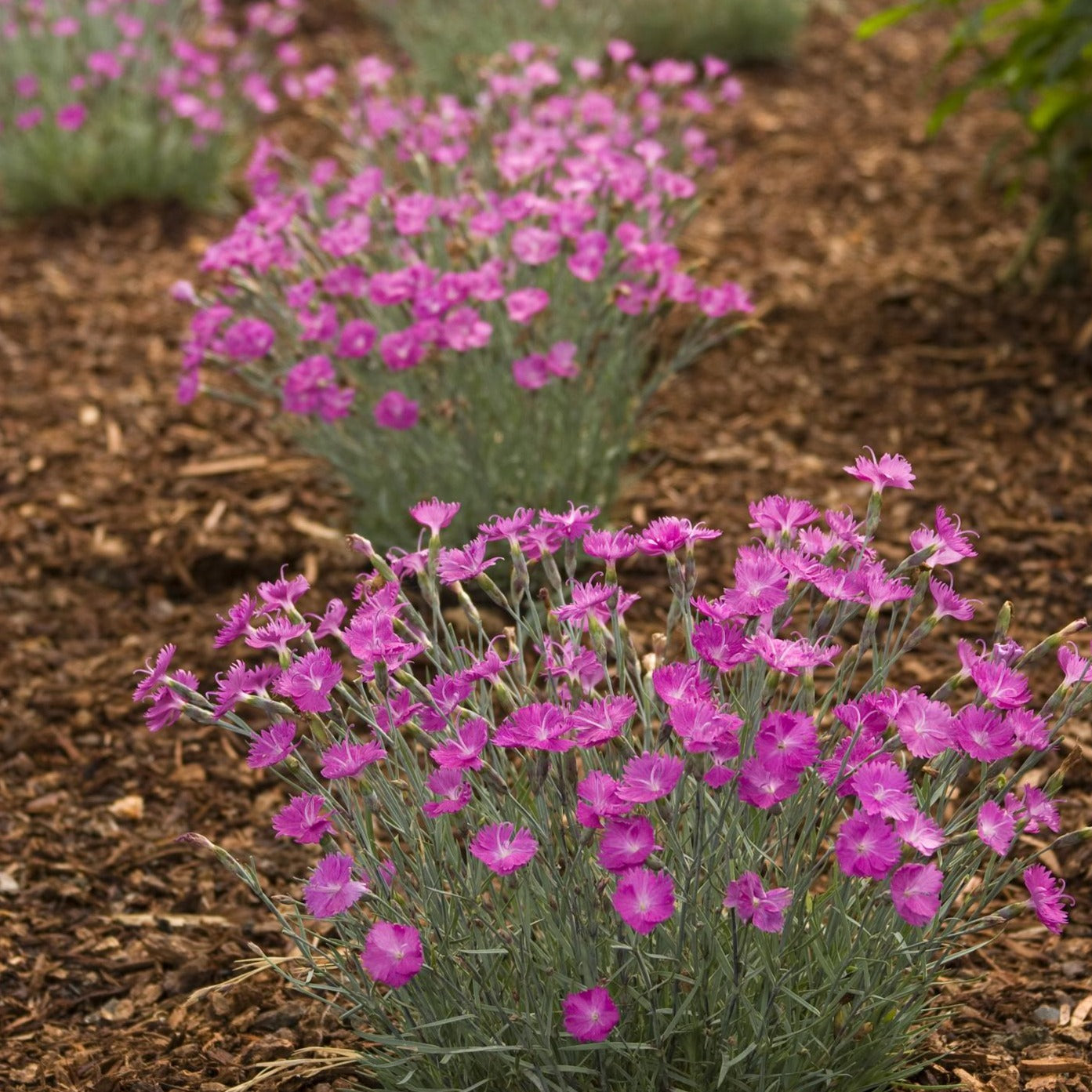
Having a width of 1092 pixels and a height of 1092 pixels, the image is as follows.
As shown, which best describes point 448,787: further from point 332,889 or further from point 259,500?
point 259,500

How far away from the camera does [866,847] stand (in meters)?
1.47

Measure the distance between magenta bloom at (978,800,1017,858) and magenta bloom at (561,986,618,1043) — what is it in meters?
0.44

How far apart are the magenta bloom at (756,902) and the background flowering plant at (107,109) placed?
174 inches

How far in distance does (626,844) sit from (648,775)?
0.24 feet

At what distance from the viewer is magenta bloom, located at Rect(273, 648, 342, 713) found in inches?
63.2

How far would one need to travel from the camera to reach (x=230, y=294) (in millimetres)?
3273

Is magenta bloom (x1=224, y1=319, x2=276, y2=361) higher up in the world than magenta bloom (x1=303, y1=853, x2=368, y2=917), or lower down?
lower down

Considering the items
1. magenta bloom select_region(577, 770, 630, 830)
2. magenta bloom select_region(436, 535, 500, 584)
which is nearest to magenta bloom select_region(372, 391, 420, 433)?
magenta bloom select_region(436, 535, 500, 584)

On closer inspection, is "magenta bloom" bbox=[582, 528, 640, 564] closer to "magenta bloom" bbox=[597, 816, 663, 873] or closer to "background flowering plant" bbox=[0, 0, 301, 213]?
"magenta bloom" bbox=[597, 816, 663, 873]

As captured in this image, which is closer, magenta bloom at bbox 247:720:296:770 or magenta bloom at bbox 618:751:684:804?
magenta bloom at bbox 618:751:684:804

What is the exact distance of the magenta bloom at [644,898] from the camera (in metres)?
1.46

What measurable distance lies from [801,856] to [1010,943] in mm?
737

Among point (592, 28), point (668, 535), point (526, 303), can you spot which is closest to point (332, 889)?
point (668, 535)

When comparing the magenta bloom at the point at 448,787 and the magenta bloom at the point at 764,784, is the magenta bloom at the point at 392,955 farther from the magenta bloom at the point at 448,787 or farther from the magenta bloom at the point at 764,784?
the magenta bloom at the point at 764,784
